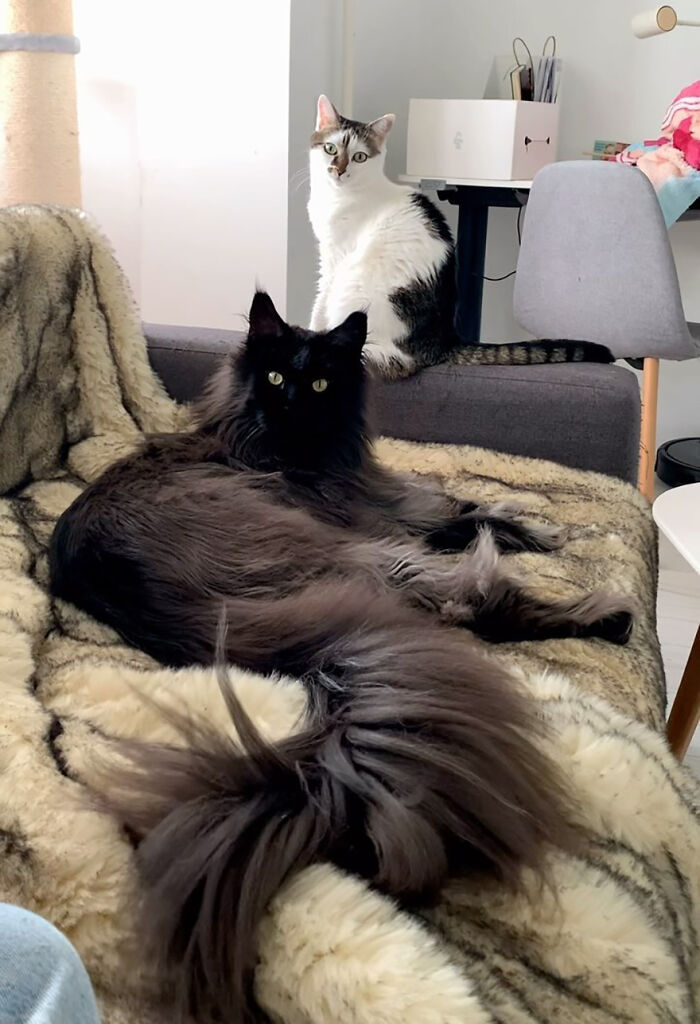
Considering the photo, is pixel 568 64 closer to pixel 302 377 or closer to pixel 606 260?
pixel 606 260

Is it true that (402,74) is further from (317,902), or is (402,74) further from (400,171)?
(317,902)

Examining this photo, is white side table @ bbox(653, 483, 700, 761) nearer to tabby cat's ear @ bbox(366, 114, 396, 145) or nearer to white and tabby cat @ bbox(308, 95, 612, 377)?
white and tabby cat @ bbox(308, 95, 612, 377)

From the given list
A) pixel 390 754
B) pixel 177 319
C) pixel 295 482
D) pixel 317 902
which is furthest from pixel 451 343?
pixel 317 902

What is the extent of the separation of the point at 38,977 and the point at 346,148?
7.43 ft

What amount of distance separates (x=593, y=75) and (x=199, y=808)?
3.48m

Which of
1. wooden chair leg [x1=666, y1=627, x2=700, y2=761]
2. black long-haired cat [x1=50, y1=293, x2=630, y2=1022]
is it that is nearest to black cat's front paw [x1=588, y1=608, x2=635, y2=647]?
black long-haired cat [x1=50, y1=293, x2=630, y2=1022]

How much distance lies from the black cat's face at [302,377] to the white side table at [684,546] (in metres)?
0.54

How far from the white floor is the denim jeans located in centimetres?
169

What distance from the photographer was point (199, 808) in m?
0.75

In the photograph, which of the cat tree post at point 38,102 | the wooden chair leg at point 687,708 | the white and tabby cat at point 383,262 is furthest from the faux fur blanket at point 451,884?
the cat tree post at point 38,102

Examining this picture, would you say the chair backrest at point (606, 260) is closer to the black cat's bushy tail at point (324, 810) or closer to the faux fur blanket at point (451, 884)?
the faux fur blanket at point (451, 884)

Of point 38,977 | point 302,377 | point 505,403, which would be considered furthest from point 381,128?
point 38,977

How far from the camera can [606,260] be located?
269 centimetres

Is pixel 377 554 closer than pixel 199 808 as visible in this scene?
No
